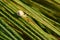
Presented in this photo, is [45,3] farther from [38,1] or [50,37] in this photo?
[50,37]

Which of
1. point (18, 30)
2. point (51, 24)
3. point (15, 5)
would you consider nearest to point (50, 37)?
point (51, 24)

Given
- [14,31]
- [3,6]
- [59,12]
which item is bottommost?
[14,31]

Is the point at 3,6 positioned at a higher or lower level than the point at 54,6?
lower

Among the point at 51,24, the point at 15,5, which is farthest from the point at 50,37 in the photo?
the point at 15,5

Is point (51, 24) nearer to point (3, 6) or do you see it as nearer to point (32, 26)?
point (32, 26)

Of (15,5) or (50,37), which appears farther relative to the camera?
(15,5)

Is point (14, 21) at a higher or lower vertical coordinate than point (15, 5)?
lower
